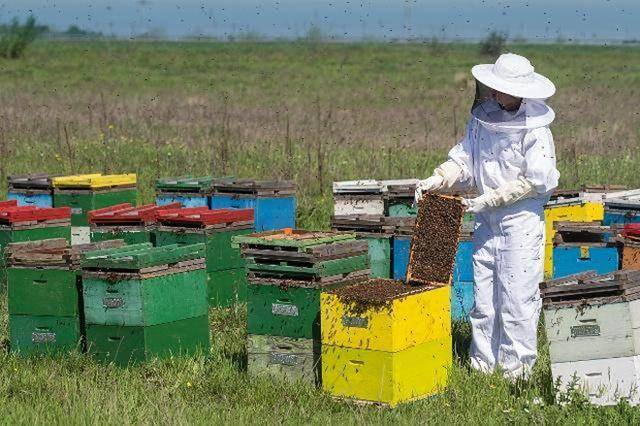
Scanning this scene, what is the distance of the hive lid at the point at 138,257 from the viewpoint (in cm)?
724

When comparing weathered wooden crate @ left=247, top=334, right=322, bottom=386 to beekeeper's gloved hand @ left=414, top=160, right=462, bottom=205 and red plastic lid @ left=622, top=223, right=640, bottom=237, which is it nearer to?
beekeeper's gloved hand @ left=414, top=160, right=462, bottom=205

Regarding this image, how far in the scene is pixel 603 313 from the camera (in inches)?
244

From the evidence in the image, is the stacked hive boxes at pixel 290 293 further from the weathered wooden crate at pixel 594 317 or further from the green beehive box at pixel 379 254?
the green beehive box at pixel 379 254

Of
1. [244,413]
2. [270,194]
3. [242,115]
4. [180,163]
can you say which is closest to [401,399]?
[244,413]

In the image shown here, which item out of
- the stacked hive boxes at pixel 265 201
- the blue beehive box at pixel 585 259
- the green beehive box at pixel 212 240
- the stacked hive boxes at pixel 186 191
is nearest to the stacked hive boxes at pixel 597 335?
the blue beehive box at pixel 585 259

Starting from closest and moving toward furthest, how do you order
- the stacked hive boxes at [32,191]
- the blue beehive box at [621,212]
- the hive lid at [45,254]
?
the hive lid at [45,254]
the blue beehive box at [621,212]
the stacked hive boxes at [32,191]

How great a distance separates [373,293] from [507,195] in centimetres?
107

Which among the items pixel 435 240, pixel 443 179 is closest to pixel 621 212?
pixel 443 179

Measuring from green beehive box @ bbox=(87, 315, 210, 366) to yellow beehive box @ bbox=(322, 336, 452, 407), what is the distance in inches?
53.0

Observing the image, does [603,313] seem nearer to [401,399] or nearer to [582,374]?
[582,374]

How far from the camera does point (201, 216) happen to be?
905cm

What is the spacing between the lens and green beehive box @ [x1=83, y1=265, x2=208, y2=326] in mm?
7277

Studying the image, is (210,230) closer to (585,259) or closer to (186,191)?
(186,191)

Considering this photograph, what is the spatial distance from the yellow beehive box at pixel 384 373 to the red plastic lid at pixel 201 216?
Answer: 271 cm
